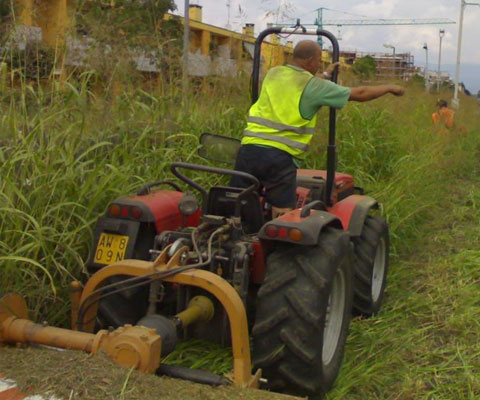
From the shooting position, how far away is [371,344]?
392 cm

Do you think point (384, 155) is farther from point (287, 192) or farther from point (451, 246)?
point (287, 192)

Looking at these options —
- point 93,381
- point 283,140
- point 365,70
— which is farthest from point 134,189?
point 365,70

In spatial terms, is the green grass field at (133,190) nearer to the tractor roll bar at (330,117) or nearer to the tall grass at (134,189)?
the tall grass at (134,189)

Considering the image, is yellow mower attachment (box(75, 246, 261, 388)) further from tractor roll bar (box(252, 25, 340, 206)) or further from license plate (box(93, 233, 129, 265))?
tractor roll bar (box(252, 25, 340, 206))

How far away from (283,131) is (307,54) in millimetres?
588

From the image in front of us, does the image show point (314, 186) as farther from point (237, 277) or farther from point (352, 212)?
point (237, 277)

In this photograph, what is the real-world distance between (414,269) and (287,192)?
195 centimetres

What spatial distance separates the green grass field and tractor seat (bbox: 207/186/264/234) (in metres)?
0.73

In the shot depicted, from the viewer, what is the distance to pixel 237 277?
10.3 feet

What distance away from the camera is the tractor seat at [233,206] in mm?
3523

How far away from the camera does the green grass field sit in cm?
345

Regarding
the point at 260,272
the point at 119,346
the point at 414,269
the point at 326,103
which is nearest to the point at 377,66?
the point at 414,269

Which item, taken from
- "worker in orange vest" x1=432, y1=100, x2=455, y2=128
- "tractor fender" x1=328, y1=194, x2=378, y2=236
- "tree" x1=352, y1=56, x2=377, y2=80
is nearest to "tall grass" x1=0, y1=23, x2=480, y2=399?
"tractor fender" x1=328, y1=194, x2=378, y2=236

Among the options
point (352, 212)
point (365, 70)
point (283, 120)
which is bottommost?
point (352, 212)
